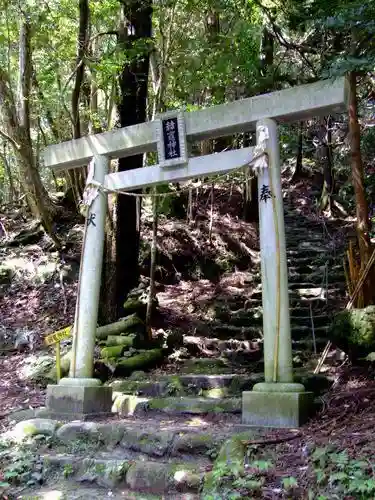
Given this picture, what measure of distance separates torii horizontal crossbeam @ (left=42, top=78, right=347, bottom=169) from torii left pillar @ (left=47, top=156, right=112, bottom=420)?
0.83 ft

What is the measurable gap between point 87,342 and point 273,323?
7.48ft

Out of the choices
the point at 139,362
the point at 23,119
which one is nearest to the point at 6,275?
the point at 23,119

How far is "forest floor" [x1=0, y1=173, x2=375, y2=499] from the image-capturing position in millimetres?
4391

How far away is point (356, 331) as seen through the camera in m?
6.22

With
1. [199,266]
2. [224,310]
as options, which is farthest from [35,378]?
[199,266]

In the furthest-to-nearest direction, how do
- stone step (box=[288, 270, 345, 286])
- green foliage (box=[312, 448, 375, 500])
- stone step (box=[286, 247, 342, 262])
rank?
stone step (box=[286, 247, 342, 262])
stone step (box=[288, 270, 345, 286])
green foliage (box=[312, 448, 375, 500])

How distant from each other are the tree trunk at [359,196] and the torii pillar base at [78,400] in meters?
3.46

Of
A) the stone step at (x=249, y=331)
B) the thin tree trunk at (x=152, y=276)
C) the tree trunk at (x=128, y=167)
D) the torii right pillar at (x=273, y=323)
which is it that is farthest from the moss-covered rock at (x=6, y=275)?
the torii right pillar at (x=273, y=323)

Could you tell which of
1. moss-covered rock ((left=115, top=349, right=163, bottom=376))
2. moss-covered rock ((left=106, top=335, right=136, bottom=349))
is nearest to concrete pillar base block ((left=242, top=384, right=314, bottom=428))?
moss-covered rock ((left=115, top=349, right=163, bottom=376))

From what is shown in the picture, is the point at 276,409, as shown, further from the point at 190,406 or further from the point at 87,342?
the point at 87,342

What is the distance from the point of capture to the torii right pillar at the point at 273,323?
5.05 m

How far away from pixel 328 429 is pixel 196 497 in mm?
1357

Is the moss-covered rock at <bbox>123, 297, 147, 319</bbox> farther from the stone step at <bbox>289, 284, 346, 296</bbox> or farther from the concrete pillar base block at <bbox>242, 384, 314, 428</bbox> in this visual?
the concrete pillar base block at <bbox>242, 384, 314, 428</bbox>

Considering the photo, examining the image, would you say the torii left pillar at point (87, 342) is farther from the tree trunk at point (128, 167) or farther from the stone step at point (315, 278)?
the stone step at point (315, 278)
